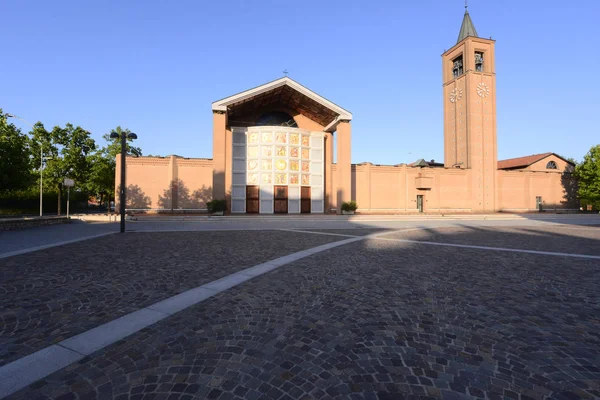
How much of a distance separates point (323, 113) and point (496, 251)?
26704 millimetres

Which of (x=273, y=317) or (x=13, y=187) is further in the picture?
(x=13, y=187)

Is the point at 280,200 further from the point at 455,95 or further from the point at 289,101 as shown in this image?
the point at 455,95

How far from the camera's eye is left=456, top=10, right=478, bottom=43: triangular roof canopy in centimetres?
4298

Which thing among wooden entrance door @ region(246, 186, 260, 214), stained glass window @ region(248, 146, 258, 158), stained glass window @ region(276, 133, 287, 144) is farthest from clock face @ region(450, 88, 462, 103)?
wooden entrance door @ region(246, 186, 260, 214)

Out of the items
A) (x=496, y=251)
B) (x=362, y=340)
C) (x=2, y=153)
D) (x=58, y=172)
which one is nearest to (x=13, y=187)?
(x=2, y=153)

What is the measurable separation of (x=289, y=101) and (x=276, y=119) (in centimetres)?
265

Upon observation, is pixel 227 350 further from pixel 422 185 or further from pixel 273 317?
pixel 422 185

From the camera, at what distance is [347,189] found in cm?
3250

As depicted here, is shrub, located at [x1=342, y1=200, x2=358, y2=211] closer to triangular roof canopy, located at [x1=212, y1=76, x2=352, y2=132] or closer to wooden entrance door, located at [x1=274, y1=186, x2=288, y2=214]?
wooden entrance door, located at [x1=274, y1=186, x2=288, y2=214]

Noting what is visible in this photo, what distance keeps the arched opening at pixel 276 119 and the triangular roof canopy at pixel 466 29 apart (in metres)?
30.7

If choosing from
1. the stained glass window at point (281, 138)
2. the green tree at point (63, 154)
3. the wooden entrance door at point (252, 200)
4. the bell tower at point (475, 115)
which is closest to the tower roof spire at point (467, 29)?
the bell tower at point (475, 115)

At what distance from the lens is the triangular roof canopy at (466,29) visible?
43.0 metres

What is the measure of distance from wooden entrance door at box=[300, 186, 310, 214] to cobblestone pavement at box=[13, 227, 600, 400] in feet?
90.1

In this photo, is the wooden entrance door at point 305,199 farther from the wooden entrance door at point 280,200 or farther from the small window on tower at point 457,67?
the small window on tower at point 457,67
